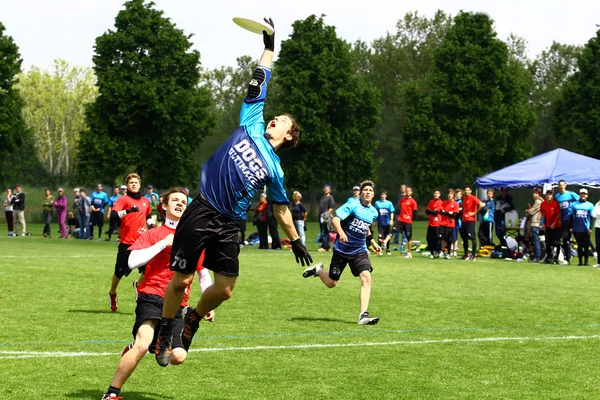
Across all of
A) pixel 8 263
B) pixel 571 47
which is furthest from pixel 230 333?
pixel 571 47

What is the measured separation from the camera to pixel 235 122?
95.4 metres

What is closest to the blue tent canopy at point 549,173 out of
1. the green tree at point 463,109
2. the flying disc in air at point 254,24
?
the flying disc in air at point 254,24

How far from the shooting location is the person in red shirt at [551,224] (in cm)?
2588

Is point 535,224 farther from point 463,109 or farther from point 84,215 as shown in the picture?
point 463,109

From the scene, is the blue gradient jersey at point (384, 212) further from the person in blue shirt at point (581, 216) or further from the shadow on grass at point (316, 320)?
the shadow on grass at point (316, 320)

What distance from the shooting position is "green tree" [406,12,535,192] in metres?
68.2

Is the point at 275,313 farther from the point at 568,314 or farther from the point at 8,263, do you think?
the point at 8,263

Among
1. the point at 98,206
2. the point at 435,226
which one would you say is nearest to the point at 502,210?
the point at 435,226

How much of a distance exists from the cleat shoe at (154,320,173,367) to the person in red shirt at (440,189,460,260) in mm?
21918

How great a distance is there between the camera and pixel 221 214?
7055 mm

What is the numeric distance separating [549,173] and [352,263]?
1859 centimetres

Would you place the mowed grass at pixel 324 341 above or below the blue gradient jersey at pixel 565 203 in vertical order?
below

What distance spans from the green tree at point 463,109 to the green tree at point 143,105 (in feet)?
54.8

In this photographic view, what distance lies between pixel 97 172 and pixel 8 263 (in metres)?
37.0
